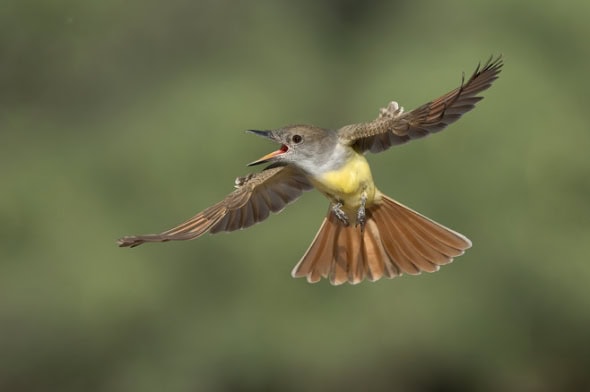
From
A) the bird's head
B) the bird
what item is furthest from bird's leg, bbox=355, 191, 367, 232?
the bird's head

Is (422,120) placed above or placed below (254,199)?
above

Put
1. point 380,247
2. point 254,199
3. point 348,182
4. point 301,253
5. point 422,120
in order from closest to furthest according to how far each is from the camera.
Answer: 1. point 422,120
2. point 348,182
3. point 254,199
4. point 380,247
5. point 301,253

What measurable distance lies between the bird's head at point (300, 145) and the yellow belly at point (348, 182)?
0.11 meters

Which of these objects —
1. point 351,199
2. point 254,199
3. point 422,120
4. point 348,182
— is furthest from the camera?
point 254,199

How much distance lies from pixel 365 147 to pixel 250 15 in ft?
34.9

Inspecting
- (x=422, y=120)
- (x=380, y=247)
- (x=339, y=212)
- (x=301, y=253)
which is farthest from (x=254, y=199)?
(x=301, y=253)

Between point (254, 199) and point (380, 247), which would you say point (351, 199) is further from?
point (380, 247)

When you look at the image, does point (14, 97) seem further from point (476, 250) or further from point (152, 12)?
point (476, 250)

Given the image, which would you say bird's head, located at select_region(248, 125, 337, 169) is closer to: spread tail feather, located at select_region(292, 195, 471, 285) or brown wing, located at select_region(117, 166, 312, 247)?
brown wing, located at select_region(117, 166, 312, 247)

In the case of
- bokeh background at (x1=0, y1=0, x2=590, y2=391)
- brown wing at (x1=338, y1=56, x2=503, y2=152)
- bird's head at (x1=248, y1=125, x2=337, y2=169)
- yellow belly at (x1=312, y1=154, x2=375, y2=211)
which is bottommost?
yellow belly at (x1=312, y1=154, x2=375, y2=211)

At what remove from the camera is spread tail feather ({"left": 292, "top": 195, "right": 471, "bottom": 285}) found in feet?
21.7

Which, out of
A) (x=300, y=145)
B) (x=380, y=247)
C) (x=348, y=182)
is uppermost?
(x=300, y=145)

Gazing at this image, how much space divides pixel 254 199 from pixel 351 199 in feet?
1.76

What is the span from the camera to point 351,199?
6.20m
